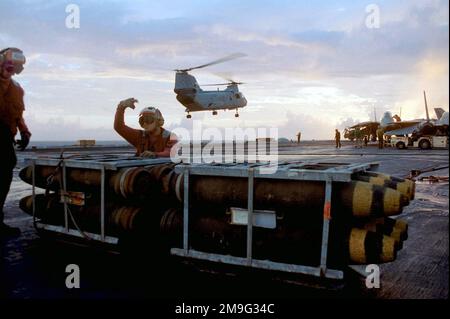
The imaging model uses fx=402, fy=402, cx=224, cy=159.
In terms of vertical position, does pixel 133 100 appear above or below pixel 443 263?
above

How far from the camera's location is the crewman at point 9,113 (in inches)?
244

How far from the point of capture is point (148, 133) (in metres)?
7.59

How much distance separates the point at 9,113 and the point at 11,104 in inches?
5.9

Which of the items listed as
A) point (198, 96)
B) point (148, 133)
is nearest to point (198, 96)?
point (198, 96)

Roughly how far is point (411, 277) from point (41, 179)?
542 cm

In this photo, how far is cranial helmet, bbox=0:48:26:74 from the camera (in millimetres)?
6133

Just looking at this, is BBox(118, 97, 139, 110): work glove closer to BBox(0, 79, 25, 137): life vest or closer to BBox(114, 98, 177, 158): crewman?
BBox(114, 98, 177, 158): crewman

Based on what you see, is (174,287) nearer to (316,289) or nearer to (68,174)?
(316,289)

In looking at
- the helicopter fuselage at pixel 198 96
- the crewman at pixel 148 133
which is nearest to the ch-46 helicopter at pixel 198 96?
the helicopter fuselage at pixel 198 96

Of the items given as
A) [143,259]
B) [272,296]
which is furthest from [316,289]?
[143,259]
